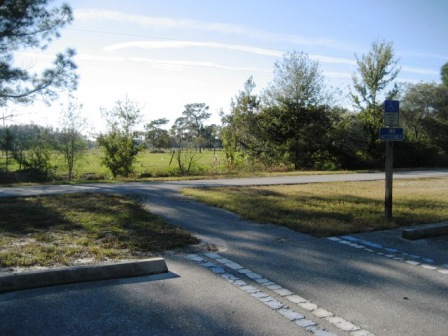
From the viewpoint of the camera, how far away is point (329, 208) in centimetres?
962

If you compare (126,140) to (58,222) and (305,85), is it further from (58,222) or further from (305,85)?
(58,222)

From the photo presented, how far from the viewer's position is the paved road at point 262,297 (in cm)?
346

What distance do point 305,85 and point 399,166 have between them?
929cm

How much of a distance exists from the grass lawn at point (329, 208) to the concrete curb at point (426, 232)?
0.73 meters

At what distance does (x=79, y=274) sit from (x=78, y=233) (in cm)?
250

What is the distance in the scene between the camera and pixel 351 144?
27.0m

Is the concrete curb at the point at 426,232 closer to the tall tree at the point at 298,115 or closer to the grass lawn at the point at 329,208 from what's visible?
the grass lawn at the point at 329,208

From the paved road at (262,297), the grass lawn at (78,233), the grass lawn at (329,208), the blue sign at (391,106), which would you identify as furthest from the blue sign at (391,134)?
the grass lawn at (78,233)

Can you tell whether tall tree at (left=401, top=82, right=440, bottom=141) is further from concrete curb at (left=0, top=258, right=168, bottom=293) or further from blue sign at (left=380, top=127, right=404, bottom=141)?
concrete curb at (left=0, top=258, right=168, bottom=293)

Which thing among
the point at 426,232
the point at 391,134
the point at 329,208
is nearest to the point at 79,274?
the point at 426,232

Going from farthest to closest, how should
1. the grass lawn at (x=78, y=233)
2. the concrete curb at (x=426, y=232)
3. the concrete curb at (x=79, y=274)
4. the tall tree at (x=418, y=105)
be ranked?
the tall tree at (x=418, y=105)
the concrete curb at (x=426, y=232)
the grass lawn at (x=78, y=233)
the concrete curb at (x=79, y=274)

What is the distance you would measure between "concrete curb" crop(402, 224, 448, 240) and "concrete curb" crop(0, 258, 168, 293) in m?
4.20

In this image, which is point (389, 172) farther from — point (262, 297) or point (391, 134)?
point (262, 297)

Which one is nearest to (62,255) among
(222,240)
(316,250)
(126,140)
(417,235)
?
(222,240)
